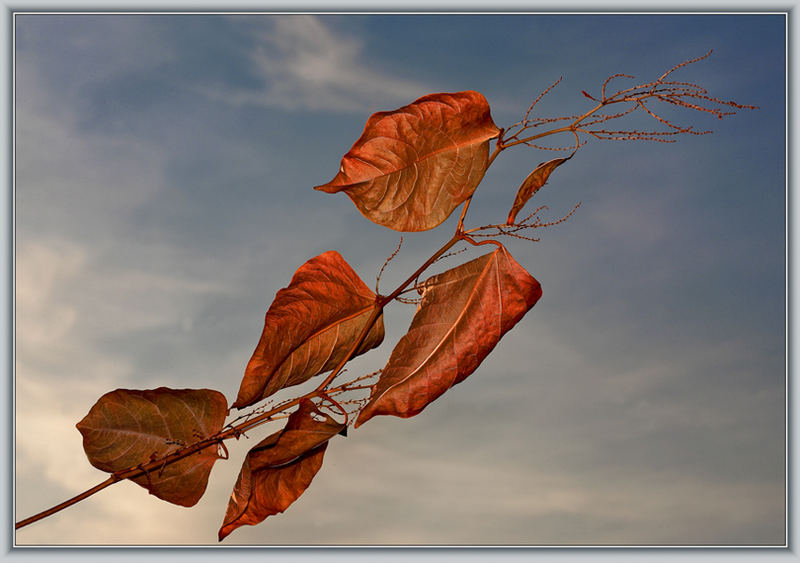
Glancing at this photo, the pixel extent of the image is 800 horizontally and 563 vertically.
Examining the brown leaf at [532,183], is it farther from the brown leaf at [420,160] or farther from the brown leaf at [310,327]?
the brown leaf at [310,327]

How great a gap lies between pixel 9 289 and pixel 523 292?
90 cm

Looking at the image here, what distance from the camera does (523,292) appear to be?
37.5 inches

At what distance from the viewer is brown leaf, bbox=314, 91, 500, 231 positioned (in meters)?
0.94

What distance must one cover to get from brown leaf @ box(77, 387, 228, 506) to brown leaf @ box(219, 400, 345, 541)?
9cm

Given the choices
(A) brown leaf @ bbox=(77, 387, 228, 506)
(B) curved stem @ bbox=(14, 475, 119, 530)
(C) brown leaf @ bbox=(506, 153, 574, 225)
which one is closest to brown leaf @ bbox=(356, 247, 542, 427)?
(C) brown leaf @ bbox=(506, 153, 574, 225)

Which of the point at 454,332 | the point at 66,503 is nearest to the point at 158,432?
the point at 66,503

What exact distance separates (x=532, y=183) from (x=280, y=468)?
58cm

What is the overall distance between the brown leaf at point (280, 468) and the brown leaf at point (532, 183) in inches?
15.9

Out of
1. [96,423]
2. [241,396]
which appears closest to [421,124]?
[241,396]

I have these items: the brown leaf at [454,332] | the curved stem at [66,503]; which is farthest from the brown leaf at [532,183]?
the curved stem at [66,503]

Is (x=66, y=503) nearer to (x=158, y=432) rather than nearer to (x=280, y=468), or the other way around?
(x=158, y=432)

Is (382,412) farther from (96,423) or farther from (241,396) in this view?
(96,423)

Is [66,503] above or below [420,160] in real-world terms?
below

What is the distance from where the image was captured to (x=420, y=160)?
97cm
